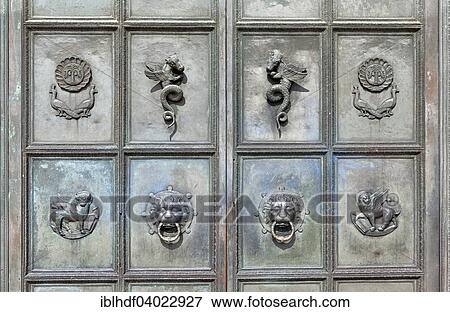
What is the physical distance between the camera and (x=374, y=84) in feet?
16.9

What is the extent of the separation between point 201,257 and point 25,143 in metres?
1.55

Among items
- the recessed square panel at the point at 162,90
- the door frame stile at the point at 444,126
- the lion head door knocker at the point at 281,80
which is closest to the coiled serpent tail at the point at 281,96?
the lion head door knocker at the point at 281,80

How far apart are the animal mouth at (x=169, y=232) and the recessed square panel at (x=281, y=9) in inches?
65.2

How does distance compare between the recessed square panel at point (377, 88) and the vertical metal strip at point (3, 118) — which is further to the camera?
the recessed square panel at point (377, 88)

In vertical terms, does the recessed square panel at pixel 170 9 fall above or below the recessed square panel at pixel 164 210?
above

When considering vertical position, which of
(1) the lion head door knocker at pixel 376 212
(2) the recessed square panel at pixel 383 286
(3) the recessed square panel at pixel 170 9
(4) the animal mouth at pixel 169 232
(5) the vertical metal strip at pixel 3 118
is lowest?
(2) the recessed square panel at pixel 383 286

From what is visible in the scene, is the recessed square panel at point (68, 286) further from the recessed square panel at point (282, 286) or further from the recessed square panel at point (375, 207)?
the recessed square panel at point (375, 207)

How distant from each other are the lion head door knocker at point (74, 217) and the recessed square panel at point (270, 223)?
1120 millimetres

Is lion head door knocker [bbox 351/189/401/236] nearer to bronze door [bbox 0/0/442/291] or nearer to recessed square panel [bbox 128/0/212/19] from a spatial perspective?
bronze door [bbox 0/0/442/291]

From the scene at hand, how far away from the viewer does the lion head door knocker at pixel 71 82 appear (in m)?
5.07

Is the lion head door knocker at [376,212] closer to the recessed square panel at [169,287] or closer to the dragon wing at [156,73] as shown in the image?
the recessed square panel at [169,287]
